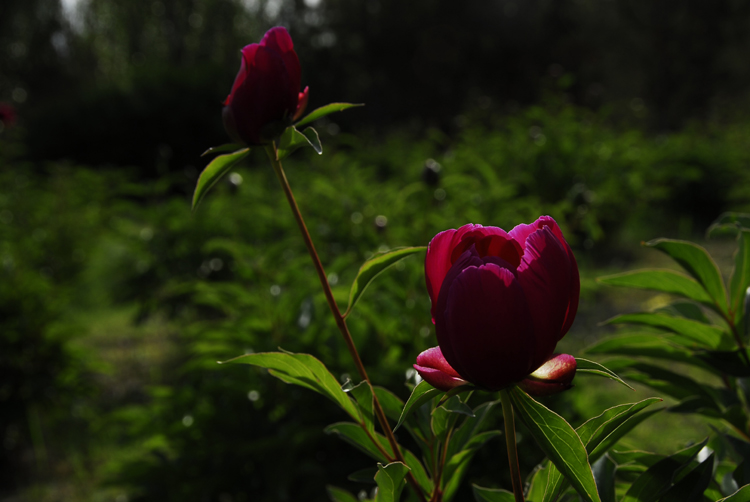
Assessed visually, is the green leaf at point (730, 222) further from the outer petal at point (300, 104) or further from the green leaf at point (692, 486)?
the outer petal at point (300, 104)

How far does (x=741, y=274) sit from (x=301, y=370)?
629 millimetres

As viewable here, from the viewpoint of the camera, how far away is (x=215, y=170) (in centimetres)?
67

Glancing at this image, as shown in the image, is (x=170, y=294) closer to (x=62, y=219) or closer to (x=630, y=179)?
(x=62, y=219)

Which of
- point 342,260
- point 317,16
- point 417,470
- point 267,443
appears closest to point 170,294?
point 342,260

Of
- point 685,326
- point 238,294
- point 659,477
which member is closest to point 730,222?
point 685,326

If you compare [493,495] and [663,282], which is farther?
[663,282]

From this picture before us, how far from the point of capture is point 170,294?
131 inches

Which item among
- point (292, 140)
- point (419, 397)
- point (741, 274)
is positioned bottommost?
point (741, 274)

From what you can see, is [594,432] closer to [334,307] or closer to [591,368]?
[591,368]

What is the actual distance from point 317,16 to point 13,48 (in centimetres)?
1156

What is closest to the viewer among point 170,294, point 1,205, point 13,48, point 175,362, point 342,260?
Result: point 342,260

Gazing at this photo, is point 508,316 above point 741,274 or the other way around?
above

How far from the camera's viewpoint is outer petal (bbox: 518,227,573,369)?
0.49 m

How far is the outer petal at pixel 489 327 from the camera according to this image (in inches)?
18.7
